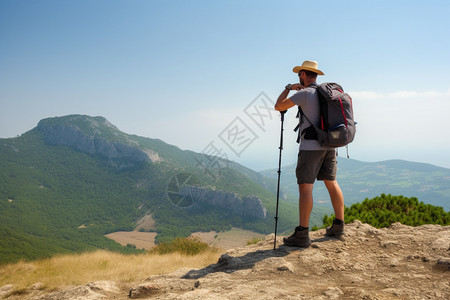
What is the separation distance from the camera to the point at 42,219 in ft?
480

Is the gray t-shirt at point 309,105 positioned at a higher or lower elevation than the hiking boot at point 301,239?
higher

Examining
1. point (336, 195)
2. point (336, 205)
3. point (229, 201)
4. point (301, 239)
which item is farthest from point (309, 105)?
point (229, 201)

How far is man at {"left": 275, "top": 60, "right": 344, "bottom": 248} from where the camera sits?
4652 millimetres

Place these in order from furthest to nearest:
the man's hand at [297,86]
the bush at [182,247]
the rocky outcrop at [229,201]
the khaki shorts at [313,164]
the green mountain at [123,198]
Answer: the rocky outcrop at [229,201], the green mountain at [123,198], the bush at [182,247], the man's hand at [297,86], the khaki shorts at [313,164]

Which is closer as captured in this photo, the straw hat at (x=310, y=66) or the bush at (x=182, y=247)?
the straw hat at (x=310, y=66)

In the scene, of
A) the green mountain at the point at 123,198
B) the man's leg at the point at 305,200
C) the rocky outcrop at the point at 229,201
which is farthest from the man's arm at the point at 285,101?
the rocky outcrop at the point at 229,201

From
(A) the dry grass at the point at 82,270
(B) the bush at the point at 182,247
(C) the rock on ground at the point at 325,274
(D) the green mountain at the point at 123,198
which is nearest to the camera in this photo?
(C) the rock on ground at the point at 325,274

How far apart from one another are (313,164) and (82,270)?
6234 millimetres

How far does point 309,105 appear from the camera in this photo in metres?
4.63

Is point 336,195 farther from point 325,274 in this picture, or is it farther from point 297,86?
point 297,86

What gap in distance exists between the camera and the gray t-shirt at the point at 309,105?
182 inches

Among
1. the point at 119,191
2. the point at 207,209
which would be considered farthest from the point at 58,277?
the point at 119,191

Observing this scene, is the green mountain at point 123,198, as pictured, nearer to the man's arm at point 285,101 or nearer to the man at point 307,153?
the man at point 307,153

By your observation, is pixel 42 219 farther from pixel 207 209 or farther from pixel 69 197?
pixel 207 209
